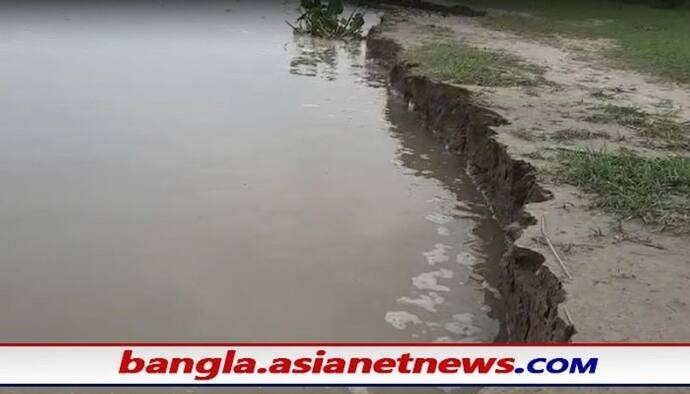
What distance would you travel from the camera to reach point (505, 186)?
506 centimetres

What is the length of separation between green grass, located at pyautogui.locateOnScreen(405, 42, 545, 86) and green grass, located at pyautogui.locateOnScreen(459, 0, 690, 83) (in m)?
1.41

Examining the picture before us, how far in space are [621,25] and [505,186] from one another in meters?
8.27

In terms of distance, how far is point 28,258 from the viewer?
4.19m

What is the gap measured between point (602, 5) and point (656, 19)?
1.57 m

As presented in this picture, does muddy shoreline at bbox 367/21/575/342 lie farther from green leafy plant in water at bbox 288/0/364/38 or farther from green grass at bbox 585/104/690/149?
green leafy plant in water at bbox 288/0/364/38

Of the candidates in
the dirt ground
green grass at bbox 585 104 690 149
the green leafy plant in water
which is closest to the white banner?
the dirt ground

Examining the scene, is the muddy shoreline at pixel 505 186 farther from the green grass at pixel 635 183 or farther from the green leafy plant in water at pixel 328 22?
the green leafy plant in water at pixel 328 22

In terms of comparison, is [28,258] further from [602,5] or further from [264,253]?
[602,5]

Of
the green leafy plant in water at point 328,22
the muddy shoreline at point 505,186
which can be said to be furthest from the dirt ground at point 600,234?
the green leafy plant in water at point 328,22

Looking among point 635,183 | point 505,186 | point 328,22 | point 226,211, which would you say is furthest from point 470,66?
point 328,22

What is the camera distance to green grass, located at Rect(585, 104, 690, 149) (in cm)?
552

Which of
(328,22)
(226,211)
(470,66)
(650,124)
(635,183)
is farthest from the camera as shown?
(328,22)

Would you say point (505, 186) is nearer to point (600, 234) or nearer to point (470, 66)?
point (600, 234)

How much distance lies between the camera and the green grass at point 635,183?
13.4 feet
